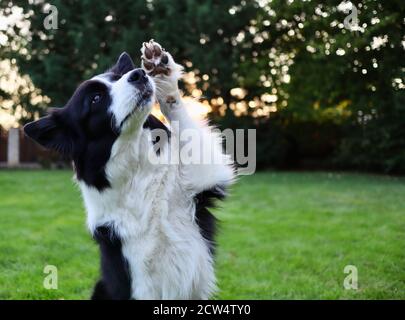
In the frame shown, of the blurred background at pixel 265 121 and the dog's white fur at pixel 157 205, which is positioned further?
the blurred background at pixel 265 121

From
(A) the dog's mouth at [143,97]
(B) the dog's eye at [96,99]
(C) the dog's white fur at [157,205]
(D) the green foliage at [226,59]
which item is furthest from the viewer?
(D) the green foliage at [226,59]

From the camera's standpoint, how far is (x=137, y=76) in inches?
126

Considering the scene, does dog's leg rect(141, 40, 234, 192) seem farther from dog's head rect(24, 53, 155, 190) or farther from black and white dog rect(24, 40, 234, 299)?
dog's head rect(24, 53, 155, 190)

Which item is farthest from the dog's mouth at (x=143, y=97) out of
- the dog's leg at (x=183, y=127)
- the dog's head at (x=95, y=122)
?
the dog's leg at (x=183, y=127)

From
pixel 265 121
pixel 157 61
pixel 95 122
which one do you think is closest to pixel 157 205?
pixel 95 122

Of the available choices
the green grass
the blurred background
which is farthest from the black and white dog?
the green grass

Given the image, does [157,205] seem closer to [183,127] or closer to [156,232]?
[156,232]

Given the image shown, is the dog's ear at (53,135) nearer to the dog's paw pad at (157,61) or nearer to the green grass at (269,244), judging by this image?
the dog's paw pad at (157,61)

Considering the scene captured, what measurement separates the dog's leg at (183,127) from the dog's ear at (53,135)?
68 cm

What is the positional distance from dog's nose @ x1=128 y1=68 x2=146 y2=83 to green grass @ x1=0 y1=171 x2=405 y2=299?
1.54m

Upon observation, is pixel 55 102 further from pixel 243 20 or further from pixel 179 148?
pixel 179 148

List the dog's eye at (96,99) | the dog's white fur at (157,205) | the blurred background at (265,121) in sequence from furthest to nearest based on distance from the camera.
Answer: the blurred background at (265,121) < the dog's eye at (96,99) < the dog's white fur at (157,205)

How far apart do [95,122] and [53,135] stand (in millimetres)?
300

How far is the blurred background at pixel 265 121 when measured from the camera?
5016 millimetres
